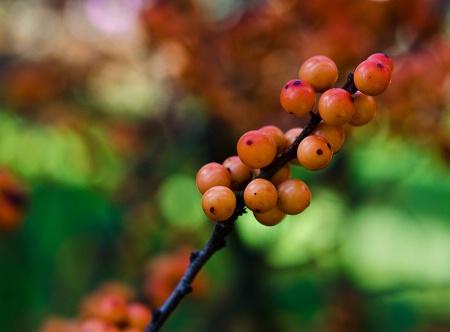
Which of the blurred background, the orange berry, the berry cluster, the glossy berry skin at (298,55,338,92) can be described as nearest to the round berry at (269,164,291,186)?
the berry cluster

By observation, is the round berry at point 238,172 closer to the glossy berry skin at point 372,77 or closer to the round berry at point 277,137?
the round berry at point 277,137

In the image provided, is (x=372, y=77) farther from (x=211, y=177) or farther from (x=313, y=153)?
Answer: (x=211, y=177)

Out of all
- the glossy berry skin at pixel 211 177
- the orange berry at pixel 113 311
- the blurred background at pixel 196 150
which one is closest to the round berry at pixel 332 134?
the glossy berry skin at pixel 211 177

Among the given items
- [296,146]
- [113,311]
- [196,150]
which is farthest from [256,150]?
[196,150]

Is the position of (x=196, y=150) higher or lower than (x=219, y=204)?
→ higher

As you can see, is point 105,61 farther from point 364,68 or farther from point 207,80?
point 364,68

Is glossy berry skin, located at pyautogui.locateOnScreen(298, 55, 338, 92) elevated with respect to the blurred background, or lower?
lower

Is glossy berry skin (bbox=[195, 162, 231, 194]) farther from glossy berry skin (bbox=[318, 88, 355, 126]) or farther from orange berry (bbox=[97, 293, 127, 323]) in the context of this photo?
orange berry (bbox=[97, 293, 127, 323])
